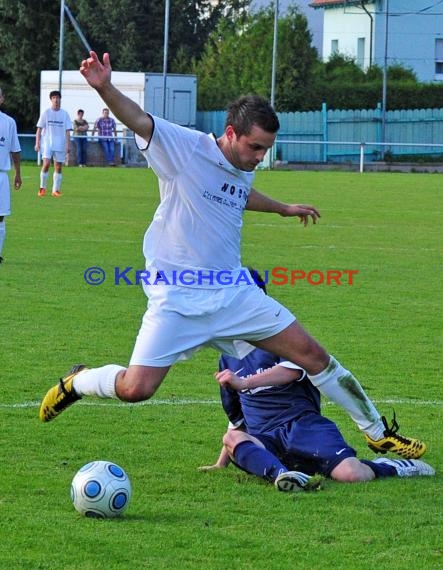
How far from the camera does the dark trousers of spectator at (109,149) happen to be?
41031 millimetres

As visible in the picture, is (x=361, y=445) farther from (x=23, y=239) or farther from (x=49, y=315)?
(x=23, y=239)

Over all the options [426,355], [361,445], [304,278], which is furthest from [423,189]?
[361,445]

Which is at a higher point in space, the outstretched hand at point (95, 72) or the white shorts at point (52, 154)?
the white shorts at point (52, 154)

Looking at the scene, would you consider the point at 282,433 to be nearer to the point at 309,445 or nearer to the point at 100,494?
the point at 309,445

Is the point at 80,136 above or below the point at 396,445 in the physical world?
above

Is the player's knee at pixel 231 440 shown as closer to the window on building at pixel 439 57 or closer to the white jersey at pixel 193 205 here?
the white jersey at pixel 193 205

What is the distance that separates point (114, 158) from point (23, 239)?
2433 cm

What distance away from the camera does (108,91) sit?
5.55 meters

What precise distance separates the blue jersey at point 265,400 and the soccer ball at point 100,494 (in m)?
1.11

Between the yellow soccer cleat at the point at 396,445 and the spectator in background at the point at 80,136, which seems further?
the spectator in background at the point at 80,136

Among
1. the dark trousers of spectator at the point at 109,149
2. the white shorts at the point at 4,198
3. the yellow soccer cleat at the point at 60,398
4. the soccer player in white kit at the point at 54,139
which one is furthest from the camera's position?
the dark trousers of spectator at the point at 109,149

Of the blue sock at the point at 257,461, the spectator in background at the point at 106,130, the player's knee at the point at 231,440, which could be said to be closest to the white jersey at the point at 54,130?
the spectator in background at the point at 106,130

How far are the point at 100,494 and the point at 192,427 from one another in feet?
6.49

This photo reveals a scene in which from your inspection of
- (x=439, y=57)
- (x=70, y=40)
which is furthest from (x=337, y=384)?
(x=439, y=57)
